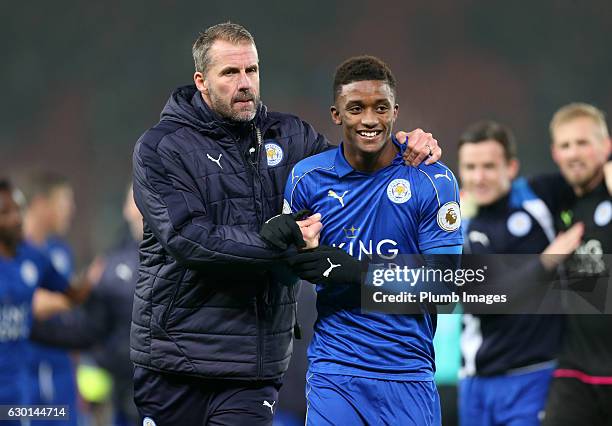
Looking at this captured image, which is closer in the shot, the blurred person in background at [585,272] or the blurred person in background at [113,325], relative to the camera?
the blurred person in background at [585,272]

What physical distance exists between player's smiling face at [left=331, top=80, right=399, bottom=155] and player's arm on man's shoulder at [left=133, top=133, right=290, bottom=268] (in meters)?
0.51

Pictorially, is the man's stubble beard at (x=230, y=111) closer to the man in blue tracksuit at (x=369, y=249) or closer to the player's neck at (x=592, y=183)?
the man in blue tracksuit at (x=369, y=249)

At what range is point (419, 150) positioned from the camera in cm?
367

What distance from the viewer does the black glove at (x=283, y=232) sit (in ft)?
11.7

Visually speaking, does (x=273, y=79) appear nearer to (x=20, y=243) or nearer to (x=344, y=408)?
(x=20, y=243)

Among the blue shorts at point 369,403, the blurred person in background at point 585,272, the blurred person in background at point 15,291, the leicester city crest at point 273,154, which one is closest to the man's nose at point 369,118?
the leicester city crest at point 273,154

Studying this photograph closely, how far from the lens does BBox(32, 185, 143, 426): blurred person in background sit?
7.32 meters

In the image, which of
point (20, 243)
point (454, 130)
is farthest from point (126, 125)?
point (20, 243)

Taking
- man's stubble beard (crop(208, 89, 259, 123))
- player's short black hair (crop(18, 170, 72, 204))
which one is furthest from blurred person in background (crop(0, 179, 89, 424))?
man's stubble beard (crop(208, 89, 259, 123))

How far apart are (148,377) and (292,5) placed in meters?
7.89

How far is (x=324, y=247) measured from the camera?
3.58m

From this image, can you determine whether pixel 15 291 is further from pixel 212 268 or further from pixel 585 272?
pixel 585 272

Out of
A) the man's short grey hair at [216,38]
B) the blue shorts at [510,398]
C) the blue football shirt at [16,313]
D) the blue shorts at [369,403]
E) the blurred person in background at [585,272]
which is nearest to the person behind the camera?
the blue shorts at [369,403]

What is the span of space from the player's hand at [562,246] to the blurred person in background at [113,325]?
298 cm
